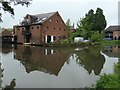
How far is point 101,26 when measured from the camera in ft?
236

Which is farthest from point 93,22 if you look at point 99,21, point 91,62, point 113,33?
point 91,62

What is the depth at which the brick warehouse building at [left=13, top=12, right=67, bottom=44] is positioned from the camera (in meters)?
52.4

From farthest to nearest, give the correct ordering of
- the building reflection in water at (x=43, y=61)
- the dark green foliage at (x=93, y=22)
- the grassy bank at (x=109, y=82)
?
the dark green foliage at (x=93, y=22) → the building reflection in water at (x=43, y=61) → the grassy bank at (x=109, y=82)

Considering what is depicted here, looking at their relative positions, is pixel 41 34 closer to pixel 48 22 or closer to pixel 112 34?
pixel 48 22

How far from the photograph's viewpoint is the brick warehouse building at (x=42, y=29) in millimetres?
52438

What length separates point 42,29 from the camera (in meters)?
52.1

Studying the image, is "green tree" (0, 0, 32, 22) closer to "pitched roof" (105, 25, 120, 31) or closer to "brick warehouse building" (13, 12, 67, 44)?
"brick warehouse building" (13, 12, 67, 44)

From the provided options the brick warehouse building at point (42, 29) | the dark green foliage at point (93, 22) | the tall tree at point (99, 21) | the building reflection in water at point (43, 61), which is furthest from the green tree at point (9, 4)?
the tall tree at point (99, 21)

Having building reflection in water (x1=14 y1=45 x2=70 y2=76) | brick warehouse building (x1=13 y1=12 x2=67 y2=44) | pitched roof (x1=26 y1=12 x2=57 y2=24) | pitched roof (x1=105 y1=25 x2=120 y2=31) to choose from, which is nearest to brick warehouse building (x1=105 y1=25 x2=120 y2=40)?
pitched roof (x1=105 y1=25 x2=120 y2=31)

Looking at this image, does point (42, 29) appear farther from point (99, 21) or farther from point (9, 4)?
point (9, 4)

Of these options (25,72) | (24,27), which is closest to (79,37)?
(24,27)

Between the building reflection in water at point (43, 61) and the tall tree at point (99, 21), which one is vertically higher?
the tall tree at point (99, 21)

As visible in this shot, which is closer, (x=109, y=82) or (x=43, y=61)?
(x=109, y=82)

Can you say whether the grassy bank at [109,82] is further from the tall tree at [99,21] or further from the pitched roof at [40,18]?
the tall tree at [99,21]
